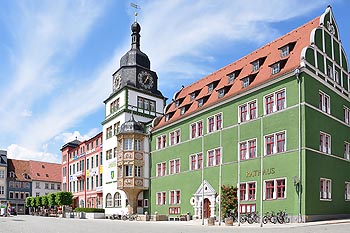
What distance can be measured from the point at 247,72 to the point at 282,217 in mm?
14051

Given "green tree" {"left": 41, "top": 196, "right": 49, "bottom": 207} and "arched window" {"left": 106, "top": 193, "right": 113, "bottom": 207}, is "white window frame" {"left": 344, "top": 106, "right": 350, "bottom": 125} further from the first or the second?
"green tree" {"left": 41, "top": 196, "right": 49, "bottom": 207}

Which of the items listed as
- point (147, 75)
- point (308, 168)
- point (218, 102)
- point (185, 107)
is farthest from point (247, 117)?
point (147, 75)

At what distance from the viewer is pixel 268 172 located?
3177cm

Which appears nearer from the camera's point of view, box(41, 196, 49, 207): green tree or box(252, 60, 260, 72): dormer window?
box(252, 60, 260, 72): dormer window

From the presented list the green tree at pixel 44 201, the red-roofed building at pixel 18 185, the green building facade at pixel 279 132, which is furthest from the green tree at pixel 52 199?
the red-roofed building at pixel 18 185

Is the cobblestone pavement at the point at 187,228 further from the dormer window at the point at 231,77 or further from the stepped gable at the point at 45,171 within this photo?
the stepped gable at the point at 45,171

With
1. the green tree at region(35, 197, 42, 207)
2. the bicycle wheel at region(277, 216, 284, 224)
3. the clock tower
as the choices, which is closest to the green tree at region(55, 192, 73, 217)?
the clock tower

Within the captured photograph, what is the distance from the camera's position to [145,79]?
181ft

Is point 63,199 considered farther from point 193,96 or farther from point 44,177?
point 44,177

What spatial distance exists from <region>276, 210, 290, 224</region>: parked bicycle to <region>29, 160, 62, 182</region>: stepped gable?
7626 centimetres

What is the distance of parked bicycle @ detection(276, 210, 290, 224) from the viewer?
28755 mm

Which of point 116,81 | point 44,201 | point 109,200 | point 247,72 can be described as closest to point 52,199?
point 44,201

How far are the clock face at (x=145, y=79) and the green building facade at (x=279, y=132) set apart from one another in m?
13.5

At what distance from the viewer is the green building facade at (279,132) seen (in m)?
30.1
